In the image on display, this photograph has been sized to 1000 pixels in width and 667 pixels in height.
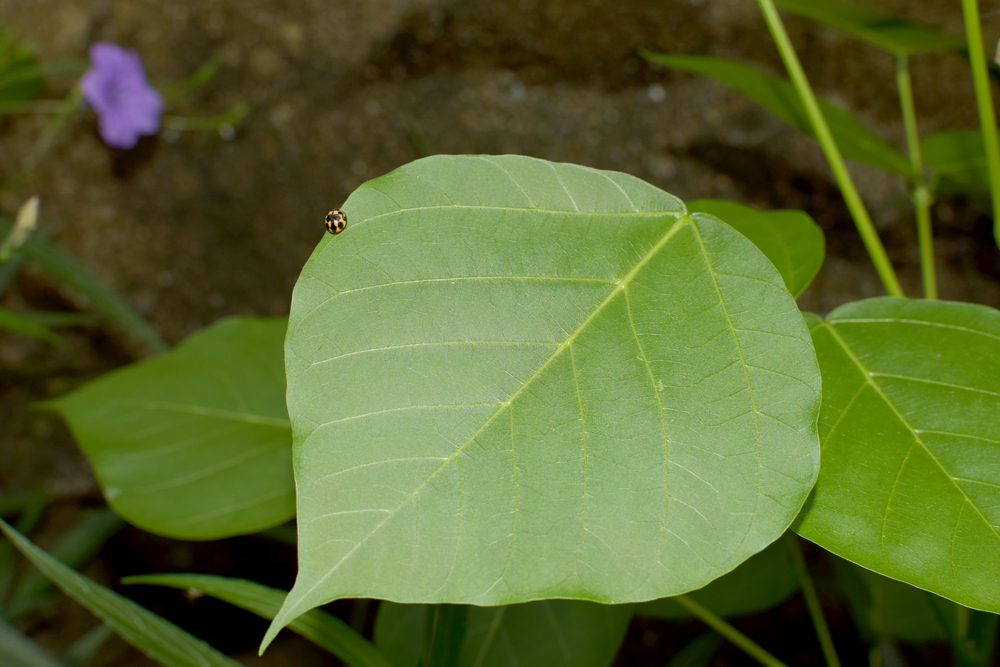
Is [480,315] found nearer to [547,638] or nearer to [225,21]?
[547,638]

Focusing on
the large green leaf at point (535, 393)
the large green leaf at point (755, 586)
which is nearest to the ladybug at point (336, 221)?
the large green leaf at point (535, 393)

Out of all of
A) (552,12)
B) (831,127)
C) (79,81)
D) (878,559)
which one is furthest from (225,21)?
(878,559)

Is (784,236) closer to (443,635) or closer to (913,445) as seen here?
(913,445)

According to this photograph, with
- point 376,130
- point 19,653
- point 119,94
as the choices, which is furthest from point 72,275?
point 19,653

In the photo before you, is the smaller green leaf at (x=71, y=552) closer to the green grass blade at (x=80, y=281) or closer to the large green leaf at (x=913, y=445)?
the green grass blade at (x=80, y=281)

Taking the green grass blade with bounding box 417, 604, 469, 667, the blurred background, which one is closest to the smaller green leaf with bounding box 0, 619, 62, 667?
the green grass blade with bounding box 417, 604, 469, 667

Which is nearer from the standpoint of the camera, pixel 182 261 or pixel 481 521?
pixel 481 521

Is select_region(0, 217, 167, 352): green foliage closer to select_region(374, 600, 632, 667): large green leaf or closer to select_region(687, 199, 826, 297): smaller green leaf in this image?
select_region(374, 600, 632, 667): large green leaf
